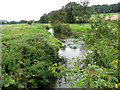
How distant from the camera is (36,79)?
7.48 m

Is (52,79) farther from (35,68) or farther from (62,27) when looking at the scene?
(62,27)

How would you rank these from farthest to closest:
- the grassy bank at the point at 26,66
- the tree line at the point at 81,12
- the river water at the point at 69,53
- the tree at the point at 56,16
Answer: the tree at the point at 56,16 → the tree line at the point at 81,12 → the river water at the point at 69,53 → the grassy bank at the point at 26,66

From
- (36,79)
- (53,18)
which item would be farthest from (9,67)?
(53,18)

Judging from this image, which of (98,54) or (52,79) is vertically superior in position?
(98,54)

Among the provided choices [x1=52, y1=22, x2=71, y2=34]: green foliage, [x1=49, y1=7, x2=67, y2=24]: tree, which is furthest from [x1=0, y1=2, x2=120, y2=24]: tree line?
[x1=52, y1=22, x2=71, y2=34]: green foliage

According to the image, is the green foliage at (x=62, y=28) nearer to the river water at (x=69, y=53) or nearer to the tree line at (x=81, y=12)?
the tree line at (x=81, y=12)

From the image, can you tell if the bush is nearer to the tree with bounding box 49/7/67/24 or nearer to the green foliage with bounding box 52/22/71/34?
the green foliage with bounding box 52/22/71/34

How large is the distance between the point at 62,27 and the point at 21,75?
114ft

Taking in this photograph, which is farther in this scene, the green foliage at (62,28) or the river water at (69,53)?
the green foliage at (62,28)

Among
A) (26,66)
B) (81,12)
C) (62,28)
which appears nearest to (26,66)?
(26,66)

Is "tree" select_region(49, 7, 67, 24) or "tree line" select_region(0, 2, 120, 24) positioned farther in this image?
"tree" select_region(49, 7, 67, 24)

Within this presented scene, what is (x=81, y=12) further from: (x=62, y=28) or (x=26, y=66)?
(x=26, y=66)

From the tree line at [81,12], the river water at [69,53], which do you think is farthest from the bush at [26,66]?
the tree line at [81,12]

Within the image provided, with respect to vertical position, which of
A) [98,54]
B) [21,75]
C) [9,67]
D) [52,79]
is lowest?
[52,79]
